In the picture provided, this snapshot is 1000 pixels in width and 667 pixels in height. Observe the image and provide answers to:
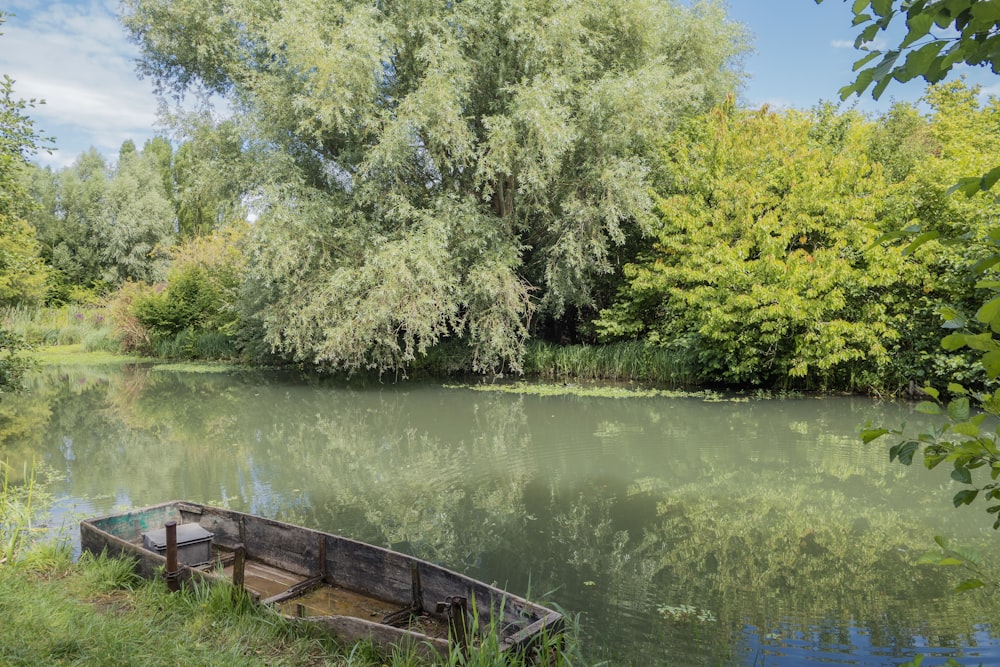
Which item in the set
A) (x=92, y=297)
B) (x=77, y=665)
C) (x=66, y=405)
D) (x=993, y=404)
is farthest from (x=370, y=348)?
(x=92, y=297)

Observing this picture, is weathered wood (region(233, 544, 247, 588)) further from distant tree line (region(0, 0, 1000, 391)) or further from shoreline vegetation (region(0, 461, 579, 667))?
distant tree line (region(0, 0, 1000, 391))

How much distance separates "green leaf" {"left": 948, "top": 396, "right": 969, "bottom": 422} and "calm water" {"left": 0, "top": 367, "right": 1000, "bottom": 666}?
101 inches

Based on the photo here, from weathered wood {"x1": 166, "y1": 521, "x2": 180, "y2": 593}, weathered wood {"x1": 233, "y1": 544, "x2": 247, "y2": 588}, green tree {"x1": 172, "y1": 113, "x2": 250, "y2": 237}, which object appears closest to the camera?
weathered wood {"x1": 233, "y1": 544, "x2": 247, "y2": 588}

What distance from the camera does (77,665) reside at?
343 centimetres

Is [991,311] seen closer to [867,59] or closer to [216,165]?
[867,59]

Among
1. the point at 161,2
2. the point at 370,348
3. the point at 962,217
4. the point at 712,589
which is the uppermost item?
the point at 161,2

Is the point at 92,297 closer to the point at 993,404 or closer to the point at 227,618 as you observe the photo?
the point at 227,618

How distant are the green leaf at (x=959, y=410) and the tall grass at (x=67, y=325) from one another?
28442 millimetres

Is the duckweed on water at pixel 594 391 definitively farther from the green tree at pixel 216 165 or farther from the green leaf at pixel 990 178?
the green leaf at pixel 990 178

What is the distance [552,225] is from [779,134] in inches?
206

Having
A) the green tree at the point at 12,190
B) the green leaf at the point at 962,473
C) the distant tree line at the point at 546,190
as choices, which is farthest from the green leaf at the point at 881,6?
the distant tree line at the point at 546,190

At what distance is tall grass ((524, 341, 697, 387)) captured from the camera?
16094 millimetres

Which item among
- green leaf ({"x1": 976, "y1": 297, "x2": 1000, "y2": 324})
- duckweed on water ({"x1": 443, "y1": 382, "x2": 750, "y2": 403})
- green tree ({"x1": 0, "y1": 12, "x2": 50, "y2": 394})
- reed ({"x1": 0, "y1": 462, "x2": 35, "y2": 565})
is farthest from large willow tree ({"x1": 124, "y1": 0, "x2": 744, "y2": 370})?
green leaf ({"x1": 976, "y1": 297, "x2": 1000, "y2": 324})

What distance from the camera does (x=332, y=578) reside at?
4.80m
